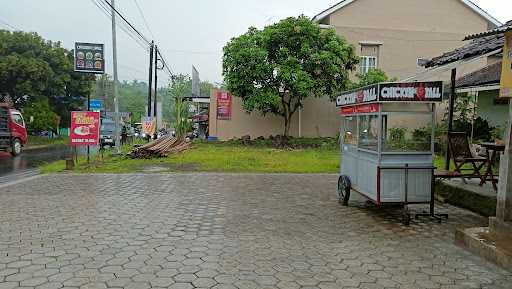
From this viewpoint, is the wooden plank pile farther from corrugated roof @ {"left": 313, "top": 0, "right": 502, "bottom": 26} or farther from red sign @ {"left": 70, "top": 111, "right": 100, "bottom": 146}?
corrugated roof @ {"left": 313, "top": 0, "right": 502, "bottom": 26}

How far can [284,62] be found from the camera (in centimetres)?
2080

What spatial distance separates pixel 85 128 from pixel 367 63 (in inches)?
752

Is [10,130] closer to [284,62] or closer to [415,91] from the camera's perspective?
[284,62]

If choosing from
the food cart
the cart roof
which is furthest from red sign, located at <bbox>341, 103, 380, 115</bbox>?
the cart roof

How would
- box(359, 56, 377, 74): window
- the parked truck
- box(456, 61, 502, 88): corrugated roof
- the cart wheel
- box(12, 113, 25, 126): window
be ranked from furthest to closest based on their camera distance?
box(359, 56, 377, 74): window < box(12, 113, 25, 126): window < the parked truck < box(456, 61, 502, 88): corrugated roof < the cart wheel

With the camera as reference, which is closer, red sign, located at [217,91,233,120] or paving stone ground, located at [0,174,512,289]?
paving stone ground, located at [0,174,512,289]

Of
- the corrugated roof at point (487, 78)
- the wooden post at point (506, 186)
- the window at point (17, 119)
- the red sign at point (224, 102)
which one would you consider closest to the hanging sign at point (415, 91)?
the wooden post at point (506, 186)

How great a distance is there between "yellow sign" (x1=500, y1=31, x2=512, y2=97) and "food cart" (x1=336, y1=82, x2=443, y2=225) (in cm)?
98

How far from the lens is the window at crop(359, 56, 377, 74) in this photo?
26484mm

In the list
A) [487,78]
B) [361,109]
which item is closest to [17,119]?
[361,109]

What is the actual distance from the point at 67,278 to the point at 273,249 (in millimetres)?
2297

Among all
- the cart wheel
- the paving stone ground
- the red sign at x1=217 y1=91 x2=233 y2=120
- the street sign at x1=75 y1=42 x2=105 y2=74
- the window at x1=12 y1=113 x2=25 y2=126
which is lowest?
the paving stone ground

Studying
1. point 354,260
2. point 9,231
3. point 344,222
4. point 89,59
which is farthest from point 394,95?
point 89,59

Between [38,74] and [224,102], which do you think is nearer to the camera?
[224,102]
